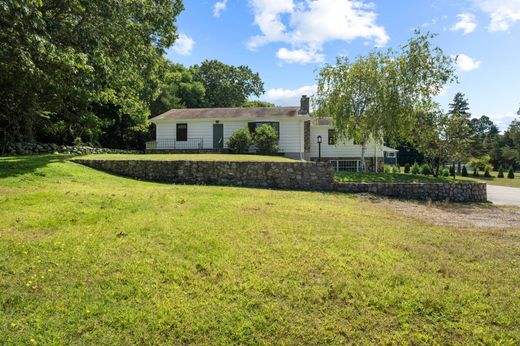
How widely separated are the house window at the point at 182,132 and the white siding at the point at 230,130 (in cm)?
29

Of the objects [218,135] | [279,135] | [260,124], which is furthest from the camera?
[218,135]

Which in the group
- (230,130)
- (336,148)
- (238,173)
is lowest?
(238,173)

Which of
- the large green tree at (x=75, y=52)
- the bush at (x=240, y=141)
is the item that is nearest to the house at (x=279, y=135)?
the bush at (x=240, y=141)

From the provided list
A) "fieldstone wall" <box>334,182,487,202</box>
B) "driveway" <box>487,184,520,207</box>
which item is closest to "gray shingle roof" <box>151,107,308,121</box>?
"fieldstone wall" <box>334,182,487,202</box>

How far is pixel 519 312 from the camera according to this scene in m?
3.80

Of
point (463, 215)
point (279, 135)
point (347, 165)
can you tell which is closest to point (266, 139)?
point (279, 135)

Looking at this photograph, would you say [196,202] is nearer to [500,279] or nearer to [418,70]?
[500,279]

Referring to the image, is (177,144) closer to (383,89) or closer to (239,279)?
(383,89)

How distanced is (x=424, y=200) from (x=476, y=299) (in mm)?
10343

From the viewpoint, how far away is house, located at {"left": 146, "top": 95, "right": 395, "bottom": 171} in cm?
2398

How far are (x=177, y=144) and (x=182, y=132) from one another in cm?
99

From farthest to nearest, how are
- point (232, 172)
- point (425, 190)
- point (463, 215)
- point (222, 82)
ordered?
point (222, 82), point (425, 190), point (232, 172), point (463, 215)

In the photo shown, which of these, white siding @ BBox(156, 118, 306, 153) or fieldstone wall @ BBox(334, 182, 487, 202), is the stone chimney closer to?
white siding @ BBox(156, 118, 306, 153)

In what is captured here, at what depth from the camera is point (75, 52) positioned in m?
9.55
